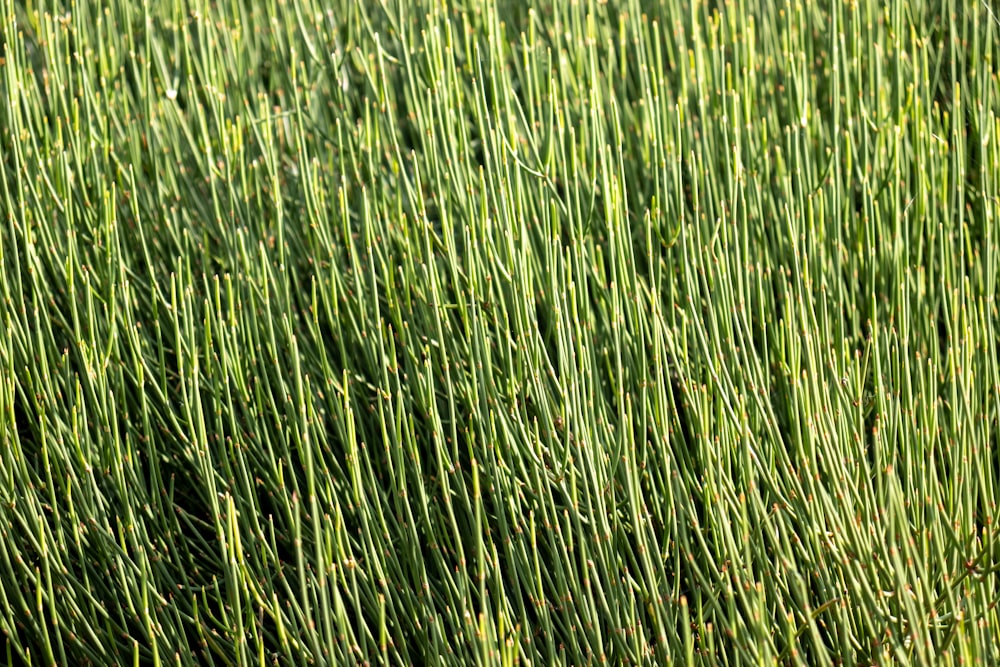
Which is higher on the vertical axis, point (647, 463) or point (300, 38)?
point (300, 38)

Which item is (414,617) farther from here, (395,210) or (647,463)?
(395,210)

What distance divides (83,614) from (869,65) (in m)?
1.61

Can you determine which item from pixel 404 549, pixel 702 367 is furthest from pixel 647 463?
pixel 404 549

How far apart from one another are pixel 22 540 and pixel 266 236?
65cm

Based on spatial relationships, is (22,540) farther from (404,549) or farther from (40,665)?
(404,549)

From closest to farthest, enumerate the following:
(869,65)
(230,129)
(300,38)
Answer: (230,129)
(869,65)
(300,38)

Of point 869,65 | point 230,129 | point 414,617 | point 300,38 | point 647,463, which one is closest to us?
point 414,617

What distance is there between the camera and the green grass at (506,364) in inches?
44.9

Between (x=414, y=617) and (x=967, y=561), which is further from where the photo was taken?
(x=414, y=617)

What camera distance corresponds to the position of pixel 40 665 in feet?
4.38

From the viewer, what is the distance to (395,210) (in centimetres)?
165

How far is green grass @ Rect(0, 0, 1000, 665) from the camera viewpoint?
1.14 metres

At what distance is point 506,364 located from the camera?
129 centimetres

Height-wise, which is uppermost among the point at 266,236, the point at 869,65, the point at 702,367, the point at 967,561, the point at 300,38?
the point at 300,38
